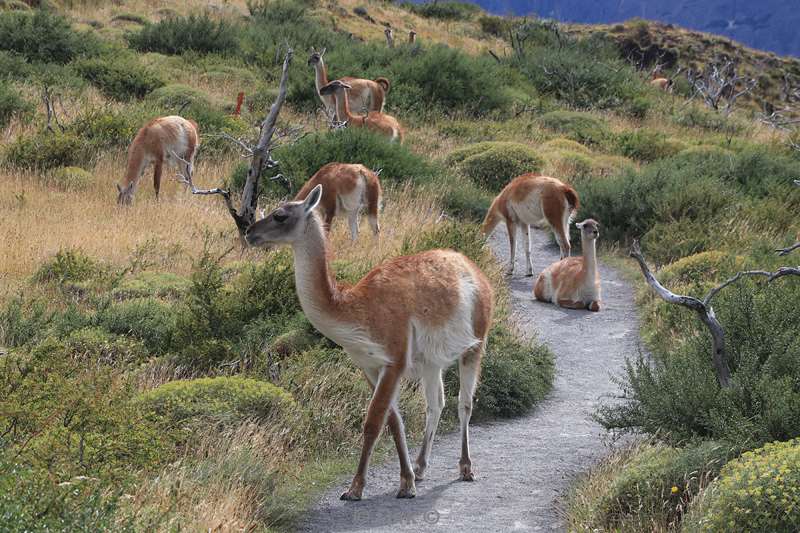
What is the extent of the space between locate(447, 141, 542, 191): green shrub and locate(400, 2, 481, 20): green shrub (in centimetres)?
3862

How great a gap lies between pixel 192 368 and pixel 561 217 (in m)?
7.03

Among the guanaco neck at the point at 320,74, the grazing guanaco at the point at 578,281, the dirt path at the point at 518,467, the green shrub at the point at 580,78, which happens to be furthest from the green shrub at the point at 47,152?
the green shrub at the point at 580,78

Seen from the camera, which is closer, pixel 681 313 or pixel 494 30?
pixel 681 313

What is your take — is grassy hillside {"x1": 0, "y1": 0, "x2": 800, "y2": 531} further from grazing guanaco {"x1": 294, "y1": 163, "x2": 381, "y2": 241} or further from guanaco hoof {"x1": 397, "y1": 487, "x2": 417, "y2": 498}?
guanaco hoof {"x1": 397, "y1": 487, "x2": 417, "y2": 498}

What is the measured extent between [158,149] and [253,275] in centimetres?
579

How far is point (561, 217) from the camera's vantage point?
47.8ft

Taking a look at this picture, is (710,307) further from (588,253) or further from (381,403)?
(588,253)

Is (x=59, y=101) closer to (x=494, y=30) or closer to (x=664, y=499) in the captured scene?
(x=664, y=499)

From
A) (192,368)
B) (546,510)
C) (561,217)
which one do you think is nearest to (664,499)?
(546,510)

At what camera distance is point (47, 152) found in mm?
17281

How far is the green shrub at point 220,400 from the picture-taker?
7.37m

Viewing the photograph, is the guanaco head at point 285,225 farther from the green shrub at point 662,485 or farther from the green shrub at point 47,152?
the green shrub at point 47,152

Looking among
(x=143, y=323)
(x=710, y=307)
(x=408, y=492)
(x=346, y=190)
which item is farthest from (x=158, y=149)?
(x=710, y=307)

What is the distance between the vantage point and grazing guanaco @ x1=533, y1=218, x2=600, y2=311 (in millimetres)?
12891
